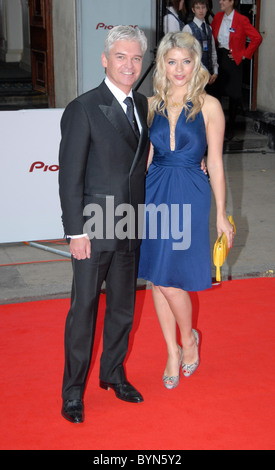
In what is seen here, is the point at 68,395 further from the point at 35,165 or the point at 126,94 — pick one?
the point at 35,165

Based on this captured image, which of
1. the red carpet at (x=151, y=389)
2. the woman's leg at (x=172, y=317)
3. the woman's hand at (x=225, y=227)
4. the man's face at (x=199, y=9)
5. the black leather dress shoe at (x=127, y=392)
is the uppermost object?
the man's face at (x=199, y=9)

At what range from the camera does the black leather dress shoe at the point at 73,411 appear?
3027mm

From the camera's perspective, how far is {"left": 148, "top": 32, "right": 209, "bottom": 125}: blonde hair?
308 cm

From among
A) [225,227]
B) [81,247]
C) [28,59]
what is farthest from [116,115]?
[28,59]

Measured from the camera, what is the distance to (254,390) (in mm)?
3328

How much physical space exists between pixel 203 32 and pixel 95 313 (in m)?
5.69

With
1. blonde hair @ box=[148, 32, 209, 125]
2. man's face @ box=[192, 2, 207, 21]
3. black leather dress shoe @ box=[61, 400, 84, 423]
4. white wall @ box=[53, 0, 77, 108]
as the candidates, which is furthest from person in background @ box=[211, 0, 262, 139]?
black leather dress shoe @ box=[61, 400, 84, 423]

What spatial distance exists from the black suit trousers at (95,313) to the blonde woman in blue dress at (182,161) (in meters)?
0.18

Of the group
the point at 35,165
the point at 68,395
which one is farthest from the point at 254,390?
the point at 35,165

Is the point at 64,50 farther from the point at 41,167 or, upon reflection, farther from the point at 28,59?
the point at 28,59

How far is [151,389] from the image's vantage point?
3.35m

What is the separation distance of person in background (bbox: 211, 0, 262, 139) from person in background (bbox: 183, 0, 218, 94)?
1.93ft

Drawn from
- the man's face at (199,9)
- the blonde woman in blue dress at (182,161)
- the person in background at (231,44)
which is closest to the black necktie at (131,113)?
the blonde woman in blue dress at (182,161)

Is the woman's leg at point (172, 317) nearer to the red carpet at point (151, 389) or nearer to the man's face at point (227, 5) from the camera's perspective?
the red carpet at point (151, 389)
